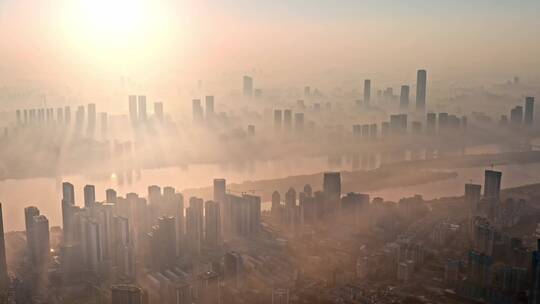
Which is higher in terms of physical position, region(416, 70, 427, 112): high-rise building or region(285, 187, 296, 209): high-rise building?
region(416, 70, 427, 112): high-rise building

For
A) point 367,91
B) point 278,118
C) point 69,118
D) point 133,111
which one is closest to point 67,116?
point 69,118

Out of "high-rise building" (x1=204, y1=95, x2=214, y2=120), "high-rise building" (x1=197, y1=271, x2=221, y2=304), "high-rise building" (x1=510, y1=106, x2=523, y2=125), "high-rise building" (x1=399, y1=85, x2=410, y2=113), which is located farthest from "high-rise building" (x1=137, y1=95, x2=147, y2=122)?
"high-rise building" (x1=510, y1=106, x2=523, y2=125)

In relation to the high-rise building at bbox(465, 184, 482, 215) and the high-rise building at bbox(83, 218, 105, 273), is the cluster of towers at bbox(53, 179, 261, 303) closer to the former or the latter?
the high-rise building at bbox(83, 218, 105, 273)

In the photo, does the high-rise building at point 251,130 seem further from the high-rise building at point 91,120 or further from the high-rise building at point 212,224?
the high-rise building at point 212,224

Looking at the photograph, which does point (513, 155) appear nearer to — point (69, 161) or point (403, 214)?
point (403, 214)

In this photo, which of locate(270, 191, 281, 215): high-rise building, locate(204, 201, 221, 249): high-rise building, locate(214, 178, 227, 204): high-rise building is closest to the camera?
locate(204, 201, 221, 249): high-rise building

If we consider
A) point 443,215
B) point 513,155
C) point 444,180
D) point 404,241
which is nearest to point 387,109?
point 513,155

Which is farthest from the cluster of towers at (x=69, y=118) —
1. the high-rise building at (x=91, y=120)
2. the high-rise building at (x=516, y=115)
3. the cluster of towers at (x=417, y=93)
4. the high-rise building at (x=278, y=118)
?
the high-rise building at (x=516, y=115)
